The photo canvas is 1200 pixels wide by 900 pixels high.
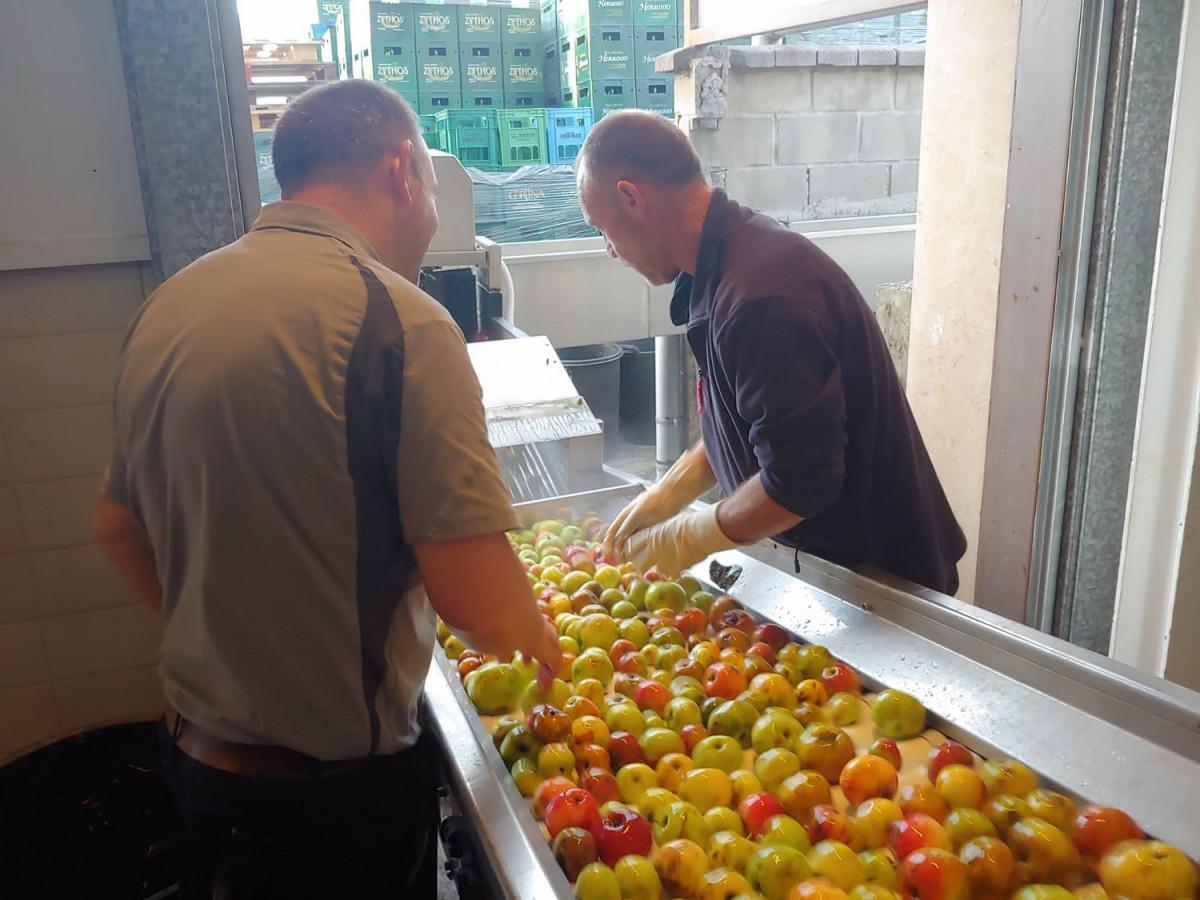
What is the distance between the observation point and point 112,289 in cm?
223

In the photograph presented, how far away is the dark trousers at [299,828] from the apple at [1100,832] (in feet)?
3.33

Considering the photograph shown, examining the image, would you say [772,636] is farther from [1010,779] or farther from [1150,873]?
[1150,873]

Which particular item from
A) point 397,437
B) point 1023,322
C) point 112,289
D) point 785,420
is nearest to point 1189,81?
point 1023,322

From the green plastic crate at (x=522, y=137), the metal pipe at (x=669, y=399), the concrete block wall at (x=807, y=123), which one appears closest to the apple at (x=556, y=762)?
the metal pipe at (x=669, y=399)

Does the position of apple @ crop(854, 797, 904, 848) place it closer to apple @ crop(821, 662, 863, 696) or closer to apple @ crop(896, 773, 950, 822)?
apple @ crop(896, 773, 950, 822)

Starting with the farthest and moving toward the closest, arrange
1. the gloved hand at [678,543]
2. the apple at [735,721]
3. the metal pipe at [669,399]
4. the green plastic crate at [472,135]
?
the green plastic crate at [472,135] < the metal pipe at [669,399] < the gloved hand at [678,543] < the apple at [735,721]

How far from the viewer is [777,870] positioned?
123 cm

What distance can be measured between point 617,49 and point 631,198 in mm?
5043

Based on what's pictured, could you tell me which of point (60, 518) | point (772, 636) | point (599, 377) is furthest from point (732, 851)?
point (599, 377)

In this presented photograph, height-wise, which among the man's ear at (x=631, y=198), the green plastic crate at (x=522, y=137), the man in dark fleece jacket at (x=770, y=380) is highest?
the green plastic crate at (x=522, y=137)

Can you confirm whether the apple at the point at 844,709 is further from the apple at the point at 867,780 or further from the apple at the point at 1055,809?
the apple at the point at 1055,809

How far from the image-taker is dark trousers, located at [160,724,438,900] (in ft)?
4.49

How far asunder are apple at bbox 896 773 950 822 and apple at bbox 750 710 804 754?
0.69 ft

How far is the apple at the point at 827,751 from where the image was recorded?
149 centimetres
